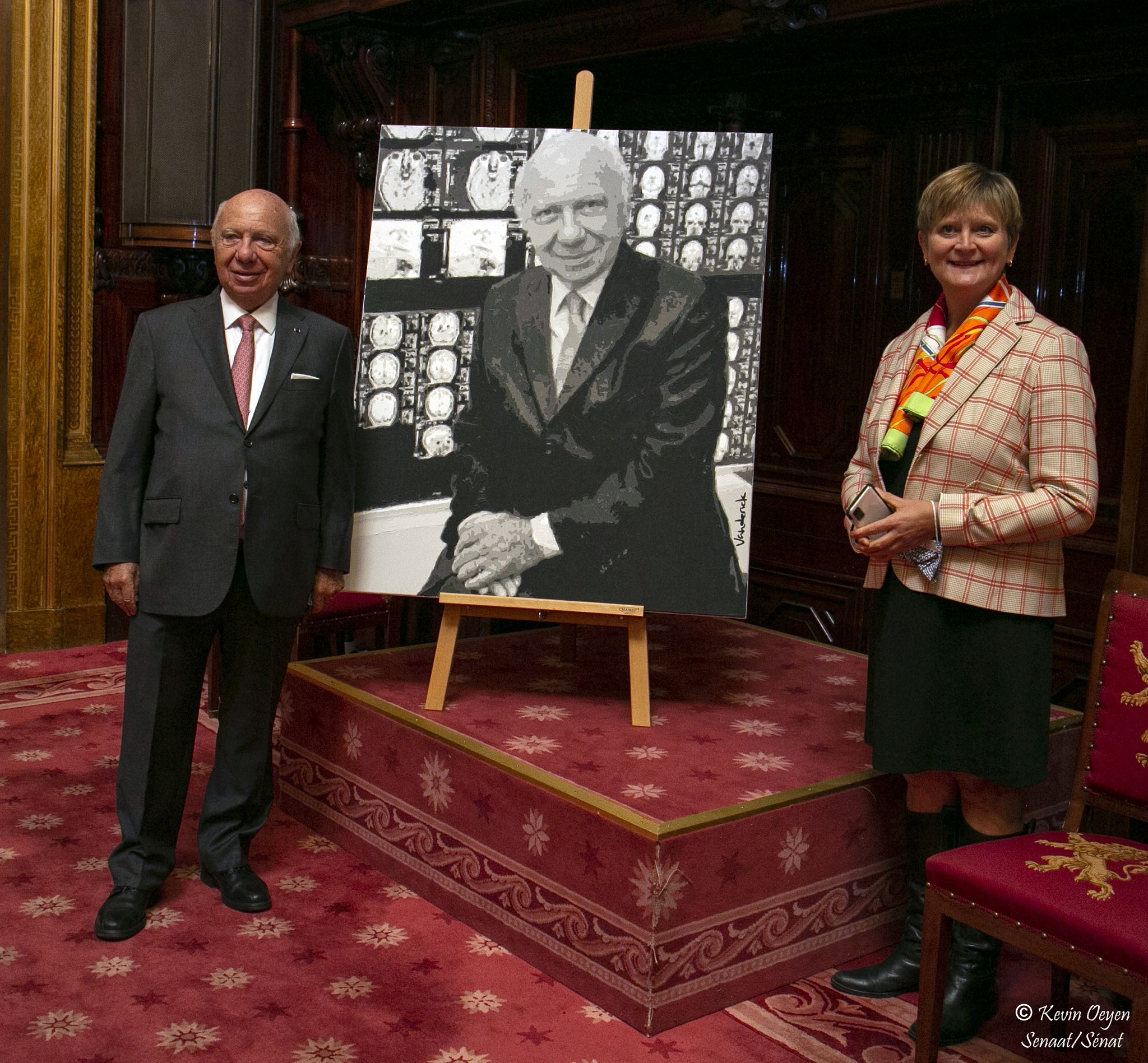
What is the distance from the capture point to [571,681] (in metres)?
3.55

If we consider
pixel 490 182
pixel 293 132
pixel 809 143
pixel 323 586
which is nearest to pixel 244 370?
pixel 323 586

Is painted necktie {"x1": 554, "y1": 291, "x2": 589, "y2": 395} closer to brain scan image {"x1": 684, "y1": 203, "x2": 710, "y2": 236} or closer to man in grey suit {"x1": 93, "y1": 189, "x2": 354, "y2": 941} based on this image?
brain scan image {"x1": 684, "y1": 203, "x2": 710, "y2": 236}

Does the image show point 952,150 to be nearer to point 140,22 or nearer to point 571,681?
point 571,681

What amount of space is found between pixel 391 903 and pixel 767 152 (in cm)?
197

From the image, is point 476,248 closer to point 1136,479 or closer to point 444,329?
point 444,329

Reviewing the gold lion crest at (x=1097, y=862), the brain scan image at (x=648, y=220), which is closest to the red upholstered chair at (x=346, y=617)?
→ the brain scan image at (x=648, y=220)

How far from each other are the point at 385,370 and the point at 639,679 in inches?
38.2

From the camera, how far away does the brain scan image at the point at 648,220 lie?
312cm

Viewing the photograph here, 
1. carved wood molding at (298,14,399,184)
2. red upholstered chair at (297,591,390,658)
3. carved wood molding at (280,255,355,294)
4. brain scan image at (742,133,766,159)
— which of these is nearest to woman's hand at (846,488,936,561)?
brain scan image at (742,133,766,159)

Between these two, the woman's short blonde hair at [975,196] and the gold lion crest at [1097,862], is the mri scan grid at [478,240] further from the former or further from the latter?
the gold lion crest at [1097,862]

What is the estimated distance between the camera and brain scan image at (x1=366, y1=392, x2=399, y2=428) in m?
3.18

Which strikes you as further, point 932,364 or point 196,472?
point 196,472

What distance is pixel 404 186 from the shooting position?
323 centimetres

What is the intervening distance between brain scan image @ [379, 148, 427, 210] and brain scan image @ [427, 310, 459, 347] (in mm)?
276
